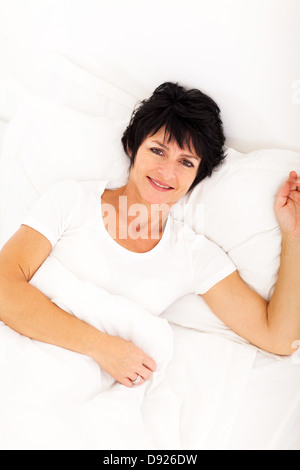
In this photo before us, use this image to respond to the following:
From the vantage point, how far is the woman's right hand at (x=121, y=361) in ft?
3.51

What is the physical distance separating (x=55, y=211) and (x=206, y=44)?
64cm

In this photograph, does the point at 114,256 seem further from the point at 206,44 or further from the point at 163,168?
the point at 206,44

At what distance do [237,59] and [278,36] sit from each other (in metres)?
0.12

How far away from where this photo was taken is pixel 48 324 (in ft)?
3.47

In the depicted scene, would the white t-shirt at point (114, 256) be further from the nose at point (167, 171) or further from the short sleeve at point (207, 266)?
the nose at point (167, 171)

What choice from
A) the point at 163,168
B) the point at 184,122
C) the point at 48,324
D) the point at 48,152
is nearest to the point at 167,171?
the point at 163,168

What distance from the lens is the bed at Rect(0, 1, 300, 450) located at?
97cm

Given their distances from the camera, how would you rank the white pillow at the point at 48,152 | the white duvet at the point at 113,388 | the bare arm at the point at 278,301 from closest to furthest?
the white duvet at the point at 113,388 < the bare arm at the point at 278,301 < the white pillow at the point at 48,152

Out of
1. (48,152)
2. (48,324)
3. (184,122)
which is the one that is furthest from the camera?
(48,152)

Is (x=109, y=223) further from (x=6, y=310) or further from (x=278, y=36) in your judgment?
(x=278, y=36)

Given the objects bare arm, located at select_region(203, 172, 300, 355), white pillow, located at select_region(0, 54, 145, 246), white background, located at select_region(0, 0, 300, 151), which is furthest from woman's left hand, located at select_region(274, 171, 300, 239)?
white pillow, located at select_region(0, 54, 145, 246)

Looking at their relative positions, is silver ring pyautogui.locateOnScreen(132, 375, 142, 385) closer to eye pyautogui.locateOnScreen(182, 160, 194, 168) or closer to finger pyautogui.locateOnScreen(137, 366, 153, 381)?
finger pyautogui.locateOnScreen(137, 366, 153, 381)

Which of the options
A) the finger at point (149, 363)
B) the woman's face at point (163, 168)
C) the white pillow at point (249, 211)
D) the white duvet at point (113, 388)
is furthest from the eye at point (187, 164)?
the finger at point (149, 363)
